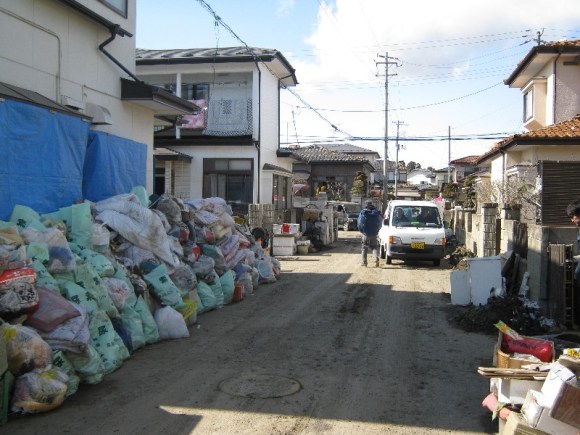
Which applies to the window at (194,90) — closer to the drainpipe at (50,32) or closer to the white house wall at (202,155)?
the white house wall at (202,155)

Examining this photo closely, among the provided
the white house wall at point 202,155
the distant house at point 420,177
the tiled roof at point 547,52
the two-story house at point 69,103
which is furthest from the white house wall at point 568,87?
the distant house at point 420,177

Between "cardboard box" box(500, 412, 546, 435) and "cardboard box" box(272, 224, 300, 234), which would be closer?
"cardboard box" box(500, 412, 546, 435)

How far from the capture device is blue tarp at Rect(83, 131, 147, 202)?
30.2 feet

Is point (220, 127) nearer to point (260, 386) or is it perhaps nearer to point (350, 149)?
point (260, 386)

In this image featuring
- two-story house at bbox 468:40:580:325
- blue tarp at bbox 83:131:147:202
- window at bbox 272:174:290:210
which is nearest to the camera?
two-story house at bbox 468:40:580:325

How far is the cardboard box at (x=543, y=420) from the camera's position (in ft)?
12.2

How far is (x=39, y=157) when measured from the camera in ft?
25.3

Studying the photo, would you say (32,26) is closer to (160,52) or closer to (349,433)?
(349,433)

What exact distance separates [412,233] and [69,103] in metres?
10.1

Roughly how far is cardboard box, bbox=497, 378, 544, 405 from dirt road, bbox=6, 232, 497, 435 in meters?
0.39

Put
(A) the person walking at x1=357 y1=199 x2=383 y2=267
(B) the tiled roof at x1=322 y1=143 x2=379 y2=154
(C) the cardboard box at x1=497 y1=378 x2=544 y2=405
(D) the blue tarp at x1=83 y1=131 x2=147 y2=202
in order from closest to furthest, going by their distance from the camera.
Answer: (C) the cardboard box at x1=497 y1=378 x2=544 y2=405 < (D) the blue tarp at x1=83 y1=131 x2=147 y2=202 < (A) the person walking at x1=357 y1=199 x2=383 y2=267 < (B) the tiled roof at x1=322 y1=143 x2=379 y2=154

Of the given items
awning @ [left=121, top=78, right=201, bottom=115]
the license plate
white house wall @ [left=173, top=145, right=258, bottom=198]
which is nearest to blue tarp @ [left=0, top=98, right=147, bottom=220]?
awning @ [left=121, top=78, right=201, bottom=115]

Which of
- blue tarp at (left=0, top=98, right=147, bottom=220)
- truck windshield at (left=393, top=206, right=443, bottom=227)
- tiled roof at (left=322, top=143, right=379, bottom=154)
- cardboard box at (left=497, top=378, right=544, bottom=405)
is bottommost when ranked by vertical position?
cardboard box at (left=497, top=378, right=544, bottom=405)

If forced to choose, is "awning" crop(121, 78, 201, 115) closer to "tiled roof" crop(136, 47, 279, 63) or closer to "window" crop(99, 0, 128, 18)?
"window" crop(99, 0, 128, 18)
